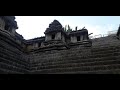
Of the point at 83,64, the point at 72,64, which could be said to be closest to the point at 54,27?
the point at 72,64

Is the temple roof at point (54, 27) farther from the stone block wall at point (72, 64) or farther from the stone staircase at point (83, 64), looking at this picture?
the stone staircase at point (83, 64)

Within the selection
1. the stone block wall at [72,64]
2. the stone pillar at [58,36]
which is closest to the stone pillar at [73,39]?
the stone pillar at [58,36]

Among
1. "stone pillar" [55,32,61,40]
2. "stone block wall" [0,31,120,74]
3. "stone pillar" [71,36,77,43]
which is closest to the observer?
"stone block wall" [0,31,120,74]

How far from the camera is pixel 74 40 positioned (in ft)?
70.9

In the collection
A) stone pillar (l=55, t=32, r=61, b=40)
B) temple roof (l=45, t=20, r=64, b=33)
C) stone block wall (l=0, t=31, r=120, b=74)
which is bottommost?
stone block wall (l=0, t=31, r=120, b=74)

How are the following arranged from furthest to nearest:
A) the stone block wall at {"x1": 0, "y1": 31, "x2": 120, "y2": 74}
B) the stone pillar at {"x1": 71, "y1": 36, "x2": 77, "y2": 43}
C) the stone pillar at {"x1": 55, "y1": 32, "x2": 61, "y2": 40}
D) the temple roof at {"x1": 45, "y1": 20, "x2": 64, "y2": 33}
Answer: the stone pillar at {"x1": 71, "y1": 36, "x2": 77, "y2": 43}, the temple roof at {"x1": 45, "y1": 20, "x2": 64, "y2": 33}, the stone pillar at {"x1": 55, "y1": 32, "x2": 61, "y2": 40}, the stone block wall at {"x1": 0, "y1": 31, "x2": 120, "y2": 74}

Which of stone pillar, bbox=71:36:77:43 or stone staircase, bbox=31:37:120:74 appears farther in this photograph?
stone pillar, bbox=71:36:77:43

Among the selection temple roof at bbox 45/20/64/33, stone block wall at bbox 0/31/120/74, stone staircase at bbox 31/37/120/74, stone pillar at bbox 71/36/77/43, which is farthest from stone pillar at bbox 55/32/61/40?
stone staircase at bbox 31/37/120/74

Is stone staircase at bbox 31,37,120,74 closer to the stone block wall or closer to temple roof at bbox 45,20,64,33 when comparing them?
the stone block wall

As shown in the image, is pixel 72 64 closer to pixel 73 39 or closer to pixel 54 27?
pixel 54 27
